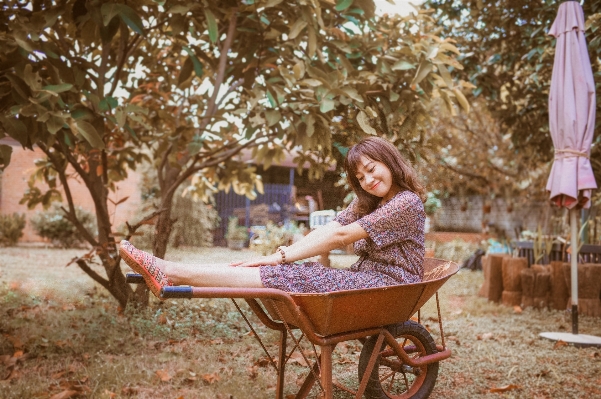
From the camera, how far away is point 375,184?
7.58ft

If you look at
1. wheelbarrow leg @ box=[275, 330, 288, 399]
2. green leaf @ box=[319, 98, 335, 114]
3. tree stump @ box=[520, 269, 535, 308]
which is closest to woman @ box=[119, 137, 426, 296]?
wheelbarrow leg @ box=[275, 330, 288, 399]

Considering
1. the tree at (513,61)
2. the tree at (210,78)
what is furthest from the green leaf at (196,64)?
the tree at (513,61)

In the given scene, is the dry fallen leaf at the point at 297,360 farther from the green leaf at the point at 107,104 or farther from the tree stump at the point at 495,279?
the tree stump at the point at 495,279

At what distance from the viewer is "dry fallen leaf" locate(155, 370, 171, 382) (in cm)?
283

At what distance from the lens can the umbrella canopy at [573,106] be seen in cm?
412

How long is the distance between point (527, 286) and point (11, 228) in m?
9.78

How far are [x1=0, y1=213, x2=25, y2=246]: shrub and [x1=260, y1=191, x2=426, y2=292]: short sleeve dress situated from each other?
33.5 ft

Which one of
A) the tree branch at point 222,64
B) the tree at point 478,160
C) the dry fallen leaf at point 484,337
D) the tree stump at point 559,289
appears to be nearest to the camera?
the tree branch at point 222,64

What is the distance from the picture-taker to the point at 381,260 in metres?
2.30

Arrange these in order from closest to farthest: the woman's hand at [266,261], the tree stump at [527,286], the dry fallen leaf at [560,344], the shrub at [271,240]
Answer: the woman's hand at [266,261]
the dry fallen leaf at [560,344]
the tree stump at [527,286]
the shrub at [271,240]

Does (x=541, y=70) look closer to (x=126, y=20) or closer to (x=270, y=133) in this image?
(x=270, y=133)

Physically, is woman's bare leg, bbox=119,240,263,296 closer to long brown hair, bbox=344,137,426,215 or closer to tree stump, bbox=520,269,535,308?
long brown hair, bbox=344,137,426,215

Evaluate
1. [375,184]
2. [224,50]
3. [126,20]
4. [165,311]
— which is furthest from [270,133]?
[375,184]

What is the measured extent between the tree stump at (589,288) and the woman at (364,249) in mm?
3407
